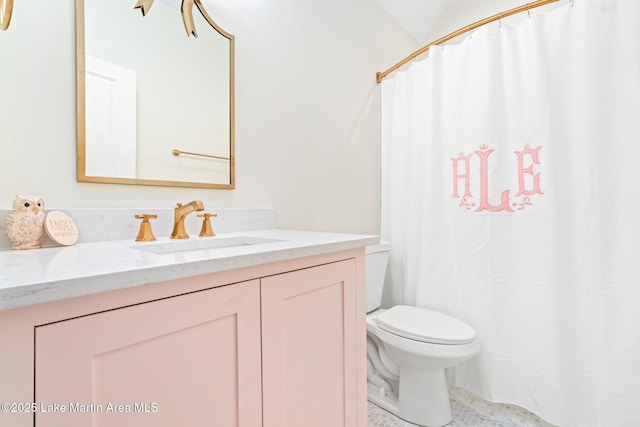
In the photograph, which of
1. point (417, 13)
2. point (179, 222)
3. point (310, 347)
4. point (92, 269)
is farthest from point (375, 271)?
point (417, 13)

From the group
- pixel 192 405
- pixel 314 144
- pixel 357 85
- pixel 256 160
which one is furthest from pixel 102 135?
pixel 357 85

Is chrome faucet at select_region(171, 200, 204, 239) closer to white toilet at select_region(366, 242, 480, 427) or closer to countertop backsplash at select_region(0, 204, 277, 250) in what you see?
countertop backsplash at select_region(0, 204, 277, 250)

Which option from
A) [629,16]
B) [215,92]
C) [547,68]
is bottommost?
[215,92]

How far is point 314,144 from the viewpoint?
5.44 feet

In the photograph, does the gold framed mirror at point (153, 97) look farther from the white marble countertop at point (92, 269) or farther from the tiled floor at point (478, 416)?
the tiled floor at point (478, 416)

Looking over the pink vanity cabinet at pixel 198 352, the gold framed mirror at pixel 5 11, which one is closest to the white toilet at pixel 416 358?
the pink vanity cabinet at pixel 198 352

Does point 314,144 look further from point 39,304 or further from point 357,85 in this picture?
point 39,304

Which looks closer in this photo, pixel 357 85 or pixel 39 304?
pixel 39 304

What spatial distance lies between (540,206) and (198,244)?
4.62 feet

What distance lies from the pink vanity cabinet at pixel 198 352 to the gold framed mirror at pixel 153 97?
2.10ft

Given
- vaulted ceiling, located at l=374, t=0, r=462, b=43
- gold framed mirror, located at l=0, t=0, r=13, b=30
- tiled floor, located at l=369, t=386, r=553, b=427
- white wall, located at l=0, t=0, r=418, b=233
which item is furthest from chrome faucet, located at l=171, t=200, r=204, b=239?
vaulted ceiling, located at l=374, t=0, r=462, b=43

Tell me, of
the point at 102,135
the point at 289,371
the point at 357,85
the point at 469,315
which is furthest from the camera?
the point at 357,85

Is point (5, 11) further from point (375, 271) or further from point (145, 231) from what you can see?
point (375, 271)

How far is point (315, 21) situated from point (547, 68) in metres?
1.14
